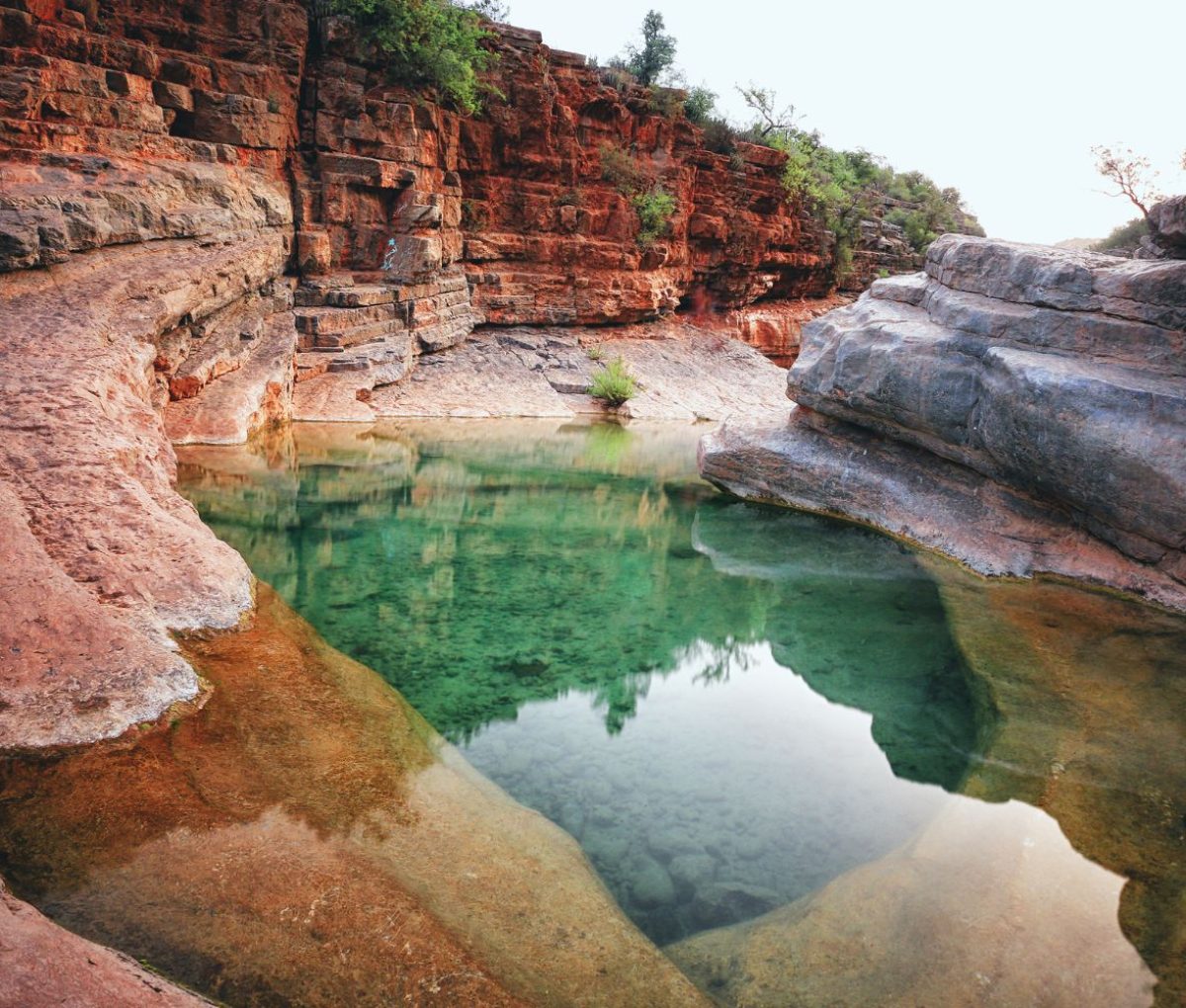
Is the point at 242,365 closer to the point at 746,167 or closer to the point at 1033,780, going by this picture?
the point at 1033,780

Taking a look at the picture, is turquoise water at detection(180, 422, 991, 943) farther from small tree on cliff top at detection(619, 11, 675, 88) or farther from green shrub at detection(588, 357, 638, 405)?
small tree on cliff top at detection(619, 11, 675, 88)

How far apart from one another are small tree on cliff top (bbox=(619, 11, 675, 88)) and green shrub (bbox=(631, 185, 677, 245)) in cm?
331

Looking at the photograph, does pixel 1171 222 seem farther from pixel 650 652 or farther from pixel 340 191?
pixel 340 191

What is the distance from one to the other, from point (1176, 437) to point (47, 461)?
758cm

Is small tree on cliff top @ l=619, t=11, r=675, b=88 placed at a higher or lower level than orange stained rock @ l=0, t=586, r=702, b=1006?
higher

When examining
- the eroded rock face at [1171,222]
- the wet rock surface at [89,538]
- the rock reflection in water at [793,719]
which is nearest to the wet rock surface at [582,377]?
the rock reflection in water at [793,719]

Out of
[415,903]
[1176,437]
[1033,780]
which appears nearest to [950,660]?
[1033,780]

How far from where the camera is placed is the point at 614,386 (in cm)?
1645

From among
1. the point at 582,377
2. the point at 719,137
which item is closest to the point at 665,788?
the point at 582,377

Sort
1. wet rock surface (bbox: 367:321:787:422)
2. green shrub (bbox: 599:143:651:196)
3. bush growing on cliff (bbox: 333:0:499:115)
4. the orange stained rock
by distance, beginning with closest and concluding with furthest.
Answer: the orange stained rock
bush growing on cliff (bbox: 333:0:499:115)
wet rock surface (bbox: 367:321:787:422)
green shrub (bbox: 599:143:651:196)

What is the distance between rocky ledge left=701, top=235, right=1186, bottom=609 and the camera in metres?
6.45

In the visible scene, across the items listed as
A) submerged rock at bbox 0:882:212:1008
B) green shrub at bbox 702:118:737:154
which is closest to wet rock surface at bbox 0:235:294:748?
submerged rock at bbox 0:882:212:1008

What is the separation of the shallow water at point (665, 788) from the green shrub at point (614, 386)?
953cm

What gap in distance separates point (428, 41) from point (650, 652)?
14311 millimetres
